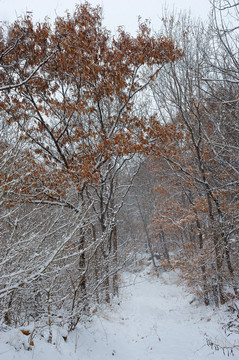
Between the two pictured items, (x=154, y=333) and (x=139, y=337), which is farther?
(x=154, y=333)

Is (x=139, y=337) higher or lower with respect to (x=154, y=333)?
higher

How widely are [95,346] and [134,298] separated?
27.0 ft

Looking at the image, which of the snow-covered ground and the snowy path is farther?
the snowy path

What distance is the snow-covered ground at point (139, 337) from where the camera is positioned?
4039 millimetres

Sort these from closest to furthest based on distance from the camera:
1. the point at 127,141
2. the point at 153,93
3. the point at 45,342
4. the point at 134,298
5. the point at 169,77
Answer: the point at 45,342, the point at 127,141, the point at 169,77, the point at 153,93, the point at 134,298

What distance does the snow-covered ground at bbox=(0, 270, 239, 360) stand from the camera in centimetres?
404

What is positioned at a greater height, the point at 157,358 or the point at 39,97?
the point at 39,97

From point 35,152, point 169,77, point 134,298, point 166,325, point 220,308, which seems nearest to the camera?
point 35,152

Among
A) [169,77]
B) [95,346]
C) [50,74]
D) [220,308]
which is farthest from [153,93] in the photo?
[95,346]

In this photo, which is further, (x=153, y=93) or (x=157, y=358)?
(x=153, y=93)

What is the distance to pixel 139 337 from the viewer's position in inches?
279

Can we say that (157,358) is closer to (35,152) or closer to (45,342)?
(45,342)

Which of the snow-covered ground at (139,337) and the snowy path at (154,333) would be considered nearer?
the snow-covered ground at (139,337)

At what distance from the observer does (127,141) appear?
232 inches
